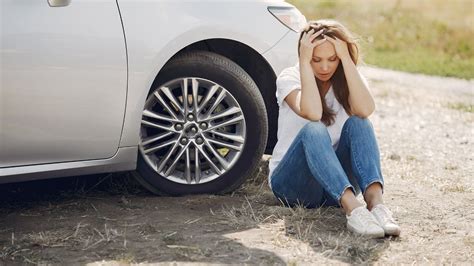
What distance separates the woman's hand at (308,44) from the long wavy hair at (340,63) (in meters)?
0.03

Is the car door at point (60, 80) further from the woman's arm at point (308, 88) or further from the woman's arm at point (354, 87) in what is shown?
the woman's arm at point (354, 87)

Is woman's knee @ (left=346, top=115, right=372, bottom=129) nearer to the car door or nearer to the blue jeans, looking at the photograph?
the blue jeans

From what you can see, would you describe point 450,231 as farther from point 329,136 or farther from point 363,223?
point 329,136

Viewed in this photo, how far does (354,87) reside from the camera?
16.8 feet

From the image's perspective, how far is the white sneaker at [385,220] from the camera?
188 inches

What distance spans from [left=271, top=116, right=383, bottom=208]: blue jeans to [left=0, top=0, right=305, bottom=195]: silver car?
0.47 metres

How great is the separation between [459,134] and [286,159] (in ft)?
12.7

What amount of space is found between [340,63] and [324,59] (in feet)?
0.50

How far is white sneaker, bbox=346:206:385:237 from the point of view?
4750mm

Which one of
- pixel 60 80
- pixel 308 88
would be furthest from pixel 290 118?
pixel 60 80

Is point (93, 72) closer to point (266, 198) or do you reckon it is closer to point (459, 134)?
point (266, 198)

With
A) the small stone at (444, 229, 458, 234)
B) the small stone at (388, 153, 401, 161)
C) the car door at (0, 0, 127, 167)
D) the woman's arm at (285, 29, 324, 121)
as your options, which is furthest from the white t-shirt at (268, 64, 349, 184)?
the small stone at (388, 153, 401, 161)

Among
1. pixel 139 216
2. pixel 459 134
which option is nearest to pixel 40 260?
pixel 139 216

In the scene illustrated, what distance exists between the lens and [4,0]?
479cm
